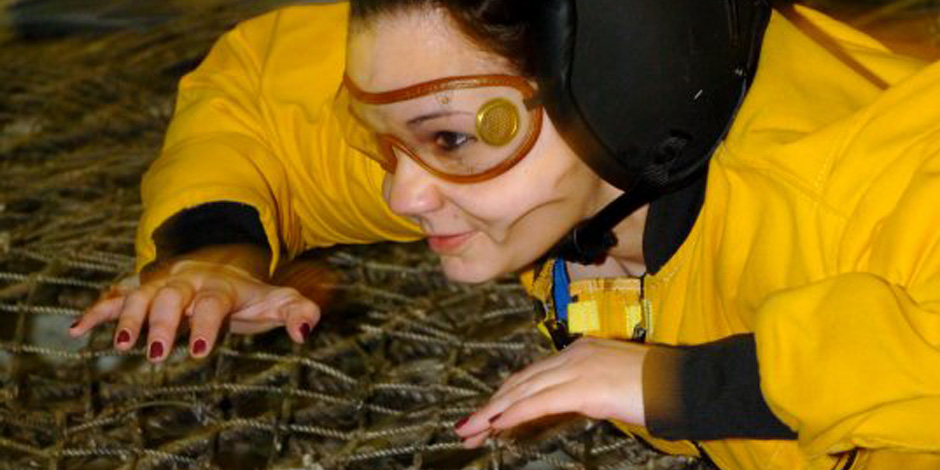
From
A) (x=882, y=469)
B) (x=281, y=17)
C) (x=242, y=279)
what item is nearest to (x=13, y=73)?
(x=281, y=17)

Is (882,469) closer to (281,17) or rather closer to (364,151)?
(364,151)

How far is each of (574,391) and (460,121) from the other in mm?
189

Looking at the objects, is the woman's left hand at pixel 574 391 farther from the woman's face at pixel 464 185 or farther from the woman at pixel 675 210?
the woman's face at pixel 464 185

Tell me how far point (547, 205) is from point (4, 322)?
827 millimetres

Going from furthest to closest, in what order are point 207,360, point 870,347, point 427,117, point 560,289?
point 207,360, point 560,289, point 427,117, point 870,347

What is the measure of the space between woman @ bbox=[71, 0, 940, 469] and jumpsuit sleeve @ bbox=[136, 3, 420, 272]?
0.23 feet

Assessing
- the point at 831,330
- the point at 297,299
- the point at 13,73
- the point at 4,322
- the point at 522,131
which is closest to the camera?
the point at 831,330

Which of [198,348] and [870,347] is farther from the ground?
[870,347]

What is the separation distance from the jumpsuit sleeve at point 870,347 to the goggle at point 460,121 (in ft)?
0.66

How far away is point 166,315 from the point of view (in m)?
1.07

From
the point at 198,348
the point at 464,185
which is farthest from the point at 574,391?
the point at 198,348

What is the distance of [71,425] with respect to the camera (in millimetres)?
1325

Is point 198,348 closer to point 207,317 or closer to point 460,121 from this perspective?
point 207,317

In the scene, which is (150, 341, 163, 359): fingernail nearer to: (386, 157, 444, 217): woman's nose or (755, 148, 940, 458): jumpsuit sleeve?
(386, 157, 444, 217): woman's nose
